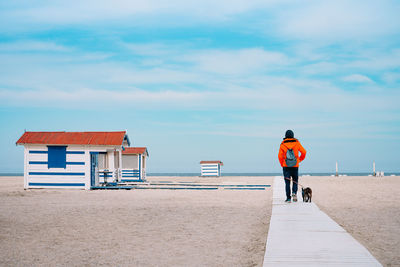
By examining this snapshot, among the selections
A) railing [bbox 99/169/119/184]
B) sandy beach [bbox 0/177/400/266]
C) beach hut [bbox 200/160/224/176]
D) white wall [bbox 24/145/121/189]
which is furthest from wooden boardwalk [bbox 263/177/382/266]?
beach hut [bbox 200/160/224/176]

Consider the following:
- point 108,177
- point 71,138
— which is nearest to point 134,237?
point 71,138

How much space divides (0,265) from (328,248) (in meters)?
4.30

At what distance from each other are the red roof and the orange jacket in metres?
13.9

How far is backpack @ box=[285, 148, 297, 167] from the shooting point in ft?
36.6

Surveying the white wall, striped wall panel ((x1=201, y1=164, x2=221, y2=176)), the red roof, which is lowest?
striped wall panel ((x1=201, y1=164, x2=221, y2=176))

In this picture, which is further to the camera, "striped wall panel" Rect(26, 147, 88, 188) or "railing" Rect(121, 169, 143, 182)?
"railing" Rect(121, 169, 143, 182)

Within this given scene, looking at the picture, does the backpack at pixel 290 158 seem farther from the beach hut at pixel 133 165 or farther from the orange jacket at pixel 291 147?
the beach hut at pixel 133 165

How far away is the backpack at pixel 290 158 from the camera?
11.1 m

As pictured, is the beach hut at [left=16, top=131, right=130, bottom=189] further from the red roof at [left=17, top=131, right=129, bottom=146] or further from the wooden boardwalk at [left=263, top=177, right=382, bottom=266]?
the wooden boardwalk at [left=263, top=177, right=382, bottom=266]

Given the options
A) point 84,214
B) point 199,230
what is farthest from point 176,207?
point 199,230

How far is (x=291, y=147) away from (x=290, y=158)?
0.97 ft

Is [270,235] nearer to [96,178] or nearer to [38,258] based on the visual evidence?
[38,258]

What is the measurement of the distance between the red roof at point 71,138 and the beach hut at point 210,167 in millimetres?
28817

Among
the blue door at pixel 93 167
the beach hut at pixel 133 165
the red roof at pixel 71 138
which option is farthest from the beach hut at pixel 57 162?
the beach hut at pixel 133 165
